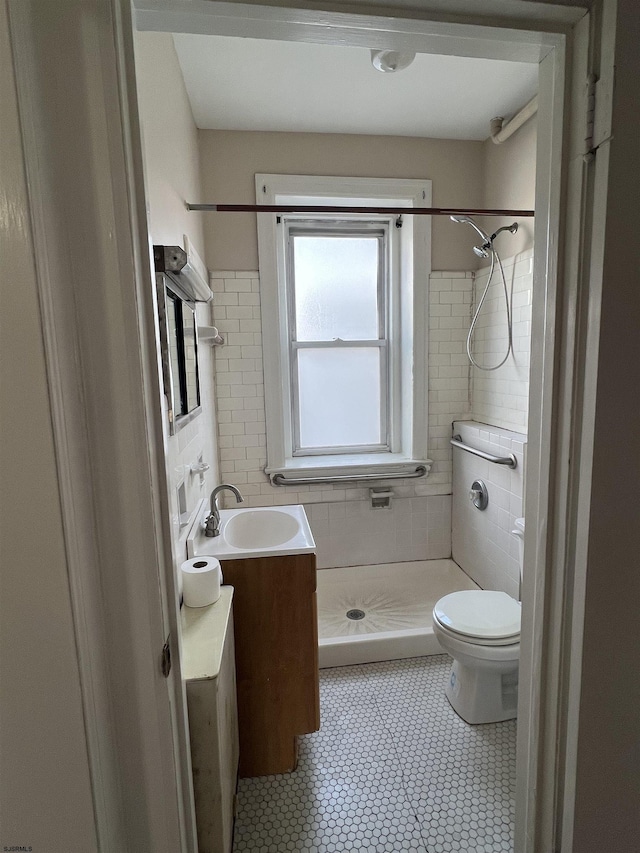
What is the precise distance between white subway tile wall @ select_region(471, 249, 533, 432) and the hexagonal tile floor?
143 centimetres

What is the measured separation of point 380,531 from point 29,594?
2.33 m

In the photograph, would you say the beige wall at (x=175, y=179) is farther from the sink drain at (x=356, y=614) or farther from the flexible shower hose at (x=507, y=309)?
the flexible shower hose at (x=507, y=309)

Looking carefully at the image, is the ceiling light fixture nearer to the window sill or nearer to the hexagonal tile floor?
the window sill

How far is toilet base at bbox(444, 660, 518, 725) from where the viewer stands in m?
1.69

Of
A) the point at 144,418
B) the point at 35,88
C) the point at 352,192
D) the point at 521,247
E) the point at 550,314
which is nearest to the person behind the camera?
the point at 35,88

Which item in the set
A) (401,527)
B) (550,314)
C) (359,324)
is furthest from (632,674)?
(359,324)

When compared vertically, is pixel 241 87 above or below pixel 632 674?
above

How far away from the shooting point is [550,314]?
2.61 feet

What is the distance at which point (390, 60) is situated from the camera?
5.54 feet

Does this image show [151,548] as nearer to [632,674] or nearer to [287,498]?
[632,674]

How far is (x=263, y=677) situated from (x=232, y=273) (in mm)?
2030

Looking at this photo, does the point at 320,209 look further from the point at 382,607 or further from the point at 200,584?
the point at 382,607

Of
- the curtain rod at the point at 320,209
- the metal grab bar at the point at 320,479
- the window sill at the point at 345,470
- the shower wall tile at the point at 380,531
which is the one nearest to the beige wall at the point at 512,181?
the curtain rod at the point at 320,209

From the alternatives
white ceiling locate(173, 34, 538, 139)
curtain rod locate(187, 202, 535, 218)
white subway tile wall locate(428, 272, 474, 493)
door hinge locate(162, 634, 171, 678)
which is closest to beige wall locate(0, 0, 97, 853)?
door hinge locate(162, 634, 171, 678)
